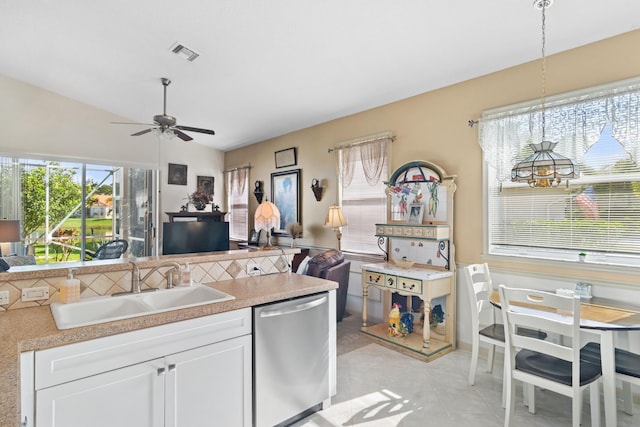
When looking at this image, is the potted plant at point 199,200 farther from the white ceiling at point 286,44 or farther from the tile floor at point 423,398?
the tile floor at point 423,398

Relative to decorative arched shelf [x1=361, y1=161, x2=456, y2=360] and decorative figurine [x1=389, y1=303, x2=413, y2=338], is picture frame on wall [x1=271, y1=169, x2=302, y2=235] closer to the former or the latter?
decorative arched shelf [x1=361, y1=161, x2=456, y2=360]

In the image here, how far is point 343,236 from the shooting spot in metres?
4.85

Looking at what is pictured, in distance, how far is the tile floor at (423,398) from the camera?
226cm

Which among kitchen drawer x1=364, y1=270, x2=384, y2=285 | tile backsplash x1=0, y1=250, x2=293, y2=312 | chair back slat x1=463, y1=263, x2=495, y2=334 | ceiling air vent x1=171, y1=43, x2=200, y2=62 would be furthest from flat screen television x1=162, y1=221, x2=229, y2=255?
chair back slat x1=463, y1=263, x2=495, y2=334

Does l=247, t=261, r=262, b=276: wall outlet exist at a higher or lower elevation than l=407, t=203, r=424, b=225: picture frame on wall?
lower

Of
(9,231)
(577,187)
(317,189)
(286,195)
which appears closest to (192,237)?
(286,195)

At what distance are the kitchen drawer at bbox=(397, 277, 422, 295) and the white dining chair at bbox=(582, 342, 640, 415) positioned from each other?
4.25ft

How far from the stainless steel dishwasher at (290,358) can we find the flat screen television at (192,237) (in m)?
3.23

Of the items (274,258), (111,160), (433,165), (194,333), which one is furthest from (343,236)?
(111,160)

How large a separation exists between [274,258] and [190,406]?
124cm

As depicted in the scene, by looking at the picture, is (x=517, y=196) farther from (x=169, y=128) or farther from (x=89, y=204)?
(x=89, y=204)

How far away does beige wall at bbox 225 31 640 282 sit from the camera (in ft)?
8.84

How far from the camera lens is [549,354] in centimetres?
199

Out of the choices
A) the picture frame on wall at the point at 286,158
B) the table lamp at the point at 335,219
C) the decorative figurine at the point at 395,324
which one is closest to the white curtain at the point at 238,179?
the picture frame on wall at the point at 286,158
